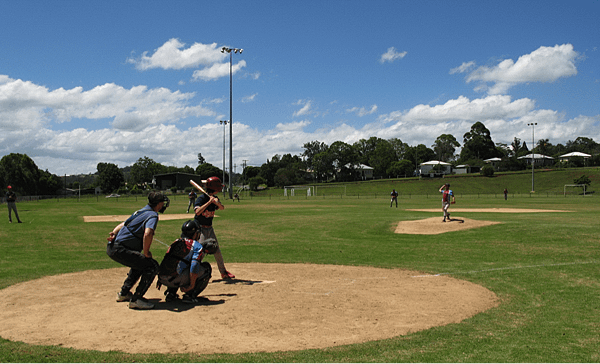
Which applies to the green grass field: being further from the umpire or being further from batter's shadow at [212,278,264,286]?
batter's shadow at [212,278,264,286]

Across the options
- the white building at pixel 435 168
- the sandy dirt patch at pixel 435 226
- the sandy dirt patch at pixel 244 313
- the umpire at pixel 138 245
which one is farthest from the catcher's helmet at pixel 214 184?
the white building at pixel 435 168

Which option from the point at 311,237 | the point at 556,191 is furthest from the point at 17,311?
the point at 556,191

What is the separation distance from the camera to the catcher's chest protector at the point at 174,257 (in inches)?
286

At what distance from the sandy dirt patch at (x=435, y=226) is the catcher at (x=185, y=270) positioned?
14080 mm

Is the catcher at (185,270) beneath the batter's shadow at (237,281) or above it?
above

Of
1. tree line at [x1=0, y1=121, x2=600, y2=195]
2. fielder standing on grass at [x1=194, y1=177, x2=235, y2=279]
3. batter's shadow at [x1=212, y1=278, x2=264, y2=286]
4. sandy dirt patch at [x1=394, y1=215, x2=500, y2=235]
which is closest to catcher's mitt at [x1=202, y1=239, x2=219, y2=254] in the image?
fielder standing on grass at [x1=194, y1=177, x2=235, y2=279]

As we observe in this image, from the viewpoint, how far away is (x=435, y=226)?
20.6 metres

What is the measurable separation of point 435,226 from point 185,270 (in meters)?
15.7

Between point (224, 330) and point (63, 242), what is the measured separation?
13.9 m

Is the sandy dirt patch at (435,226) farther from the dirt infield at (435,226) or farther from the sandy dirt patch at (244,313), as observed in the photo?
the sandy dirt patch at (244,313)

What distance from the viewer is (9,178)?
314 ft

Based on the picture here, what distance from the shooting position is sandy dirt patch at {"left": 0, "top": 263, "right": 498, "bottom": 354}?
5641 mm

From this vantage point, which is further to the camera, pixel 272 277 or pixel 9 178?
pixel 9 178

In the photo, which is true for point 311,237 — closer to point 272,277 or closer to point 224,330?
point 272,277
